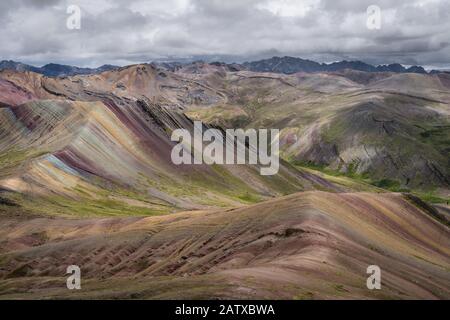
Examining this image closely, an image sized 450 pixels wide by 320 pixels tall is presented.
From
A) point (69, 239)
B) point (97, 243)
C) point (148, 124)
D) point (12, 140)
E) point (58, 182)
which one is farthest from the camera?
point (148, 124)

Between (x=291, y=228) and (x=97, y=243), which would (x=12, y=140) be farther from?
(x=291, y=228)

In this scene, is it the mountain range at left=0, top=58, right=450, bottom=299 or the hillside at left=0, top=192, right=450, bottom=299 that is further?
the mountain range at left=0, top=58, right=450, bottom=299

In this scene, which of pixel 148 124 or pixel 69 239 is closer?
pixel 69 239

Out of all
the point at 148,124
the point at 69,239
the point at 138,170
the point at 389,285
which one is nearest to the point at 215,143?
the point at 148,124

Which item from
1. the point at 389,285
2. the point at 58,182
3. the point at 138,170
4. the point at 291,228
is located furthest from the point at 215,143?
the point at 389,285

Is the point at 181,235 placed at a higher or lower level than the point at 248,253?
lower

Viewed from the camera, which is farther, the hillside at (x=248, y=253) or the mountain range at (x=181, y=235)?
the mountain range at (x=181, y=235)

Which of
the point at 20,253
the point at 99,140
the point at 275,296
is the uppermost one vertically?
the point at 99,140

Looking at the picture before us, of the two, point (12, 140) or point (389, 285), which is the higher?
point (12, 140)

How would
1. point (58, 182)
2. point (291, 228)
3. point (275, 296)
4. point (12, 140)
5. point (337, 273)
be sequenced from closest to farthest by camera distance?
point (275, 296)
point (337, 273)
point (291, 228)
point (58, 182)
point (12, 140)

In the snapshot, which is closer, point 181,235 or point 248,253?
point 248,253
